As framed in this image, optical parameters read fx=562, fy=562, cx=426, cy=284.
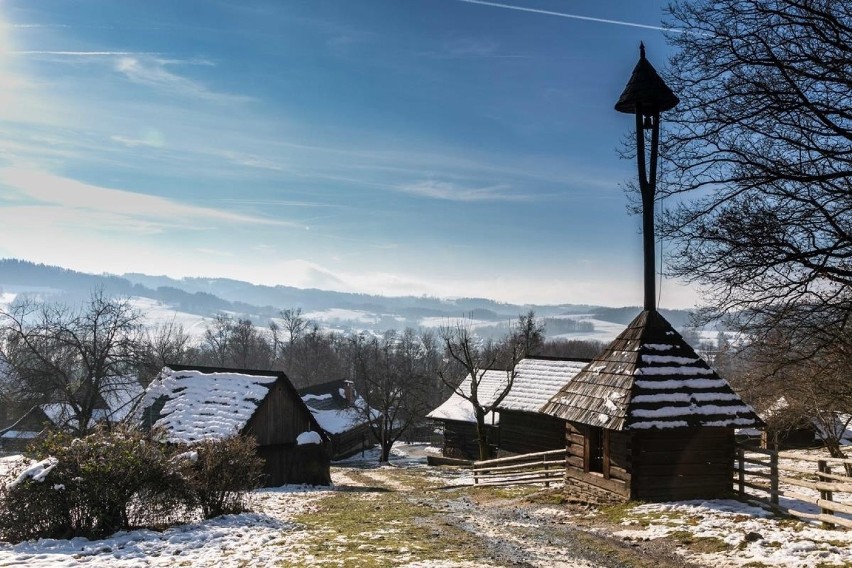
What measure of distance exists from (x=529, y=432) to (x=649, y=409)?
850 inches

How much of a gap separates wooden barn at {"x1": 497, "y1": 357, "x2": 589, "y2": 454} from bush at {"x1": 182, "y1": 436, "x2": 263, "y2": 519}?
21822mm

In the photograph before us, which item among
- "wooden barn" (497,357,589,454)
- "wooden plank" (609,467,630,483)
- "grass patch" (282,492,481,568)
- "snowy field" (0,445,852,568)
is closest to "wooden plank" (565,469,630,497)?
"wooden plank" (609,467,630,483)

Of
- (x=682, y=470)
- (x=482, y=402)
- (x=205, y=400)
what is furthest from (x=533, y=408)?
(x=682, y=470)

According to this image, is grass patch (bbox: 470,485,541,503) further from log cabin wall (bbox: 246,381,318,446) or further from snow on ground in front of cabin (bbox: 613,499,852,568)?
log cabin wall (bbox: 246,381,318,446)

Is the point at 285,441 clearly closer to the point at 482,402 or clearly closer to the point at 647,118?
the point at 482,402

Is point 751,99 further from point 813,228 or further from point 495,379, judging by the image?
point 495,379

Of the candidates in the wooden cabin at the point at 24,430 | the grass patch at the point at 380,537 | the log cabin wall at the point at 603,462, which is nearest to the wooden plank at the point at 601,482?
the log cabin wall at the point at 603,462

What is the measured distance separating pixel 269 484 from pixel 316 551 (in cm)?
1803

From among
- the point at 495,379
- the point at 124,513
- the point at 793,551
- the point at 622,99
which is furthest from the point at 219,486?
the point at 495,379

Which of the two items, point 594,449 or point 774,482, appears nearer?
point 774,482

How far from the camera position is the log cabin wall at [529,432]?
3356 centimetres

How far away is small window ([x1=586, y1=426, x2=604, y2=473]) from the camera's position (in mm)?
16312

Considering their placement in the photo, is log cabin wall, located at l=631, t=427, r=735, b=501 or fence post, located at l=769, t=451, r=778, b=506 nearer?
fence post, located at l=769, t=451, r=778, b=506

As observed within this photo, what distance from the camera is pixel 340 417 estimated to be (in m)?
56.8
